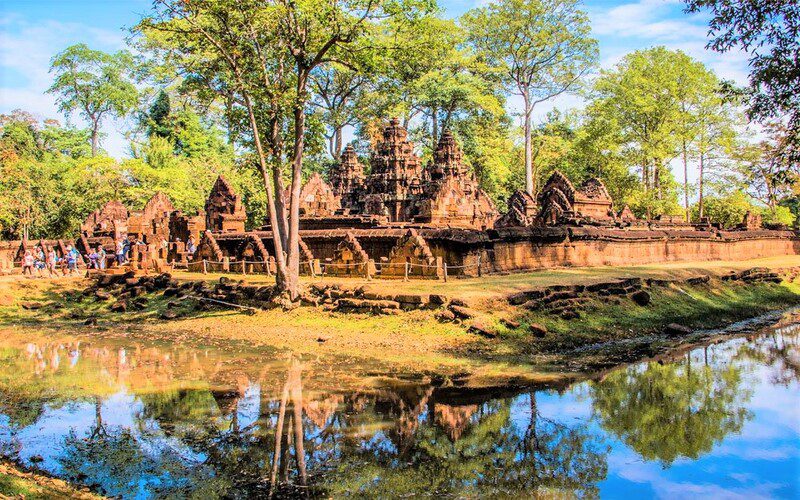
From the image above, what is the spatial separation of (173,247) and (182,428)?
2039 cm

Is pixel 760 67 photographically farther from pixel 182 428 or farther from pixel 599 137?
pixel 599 137

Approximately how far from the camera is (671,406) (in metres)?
9.73

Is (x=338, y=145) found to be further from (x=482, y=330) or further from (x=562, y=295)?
(x=482, y=330)

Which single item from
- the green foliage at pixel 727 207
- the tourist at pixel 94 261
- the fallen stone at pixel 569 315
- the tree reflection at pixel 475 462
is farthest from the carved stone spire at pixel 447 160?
the tree reflection at pixel 475 462

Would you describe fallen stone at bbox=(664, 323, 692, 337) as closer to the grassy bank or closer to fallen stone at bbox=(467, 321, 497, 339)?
the grassy bank

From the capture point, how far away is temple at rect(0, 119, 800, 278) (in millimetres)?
18750

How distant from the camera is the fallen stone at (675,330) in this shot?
49.7 feet

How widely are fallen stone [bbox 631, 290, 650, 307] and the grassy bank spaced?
0.17 meters

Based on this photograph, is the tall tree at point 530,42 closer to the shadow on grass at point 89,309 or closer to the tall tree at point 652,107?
the tall tree at point 652,107

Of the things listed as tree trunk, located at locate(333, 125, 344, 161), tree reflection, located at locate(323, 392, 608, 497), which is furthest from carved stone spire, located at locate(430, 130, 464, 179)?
tree reflection, located at locate(323, 392, 608, 497)

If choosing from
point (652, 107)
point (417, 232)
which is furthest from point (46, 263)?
point (652, 107)

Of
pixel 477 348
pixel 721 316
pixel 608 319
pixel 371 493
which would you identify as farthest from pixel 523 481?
pixel 721 316

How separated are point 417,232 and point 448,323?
220 inches

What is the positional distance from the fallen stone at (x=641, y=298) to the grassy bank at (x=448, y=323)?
17cm
